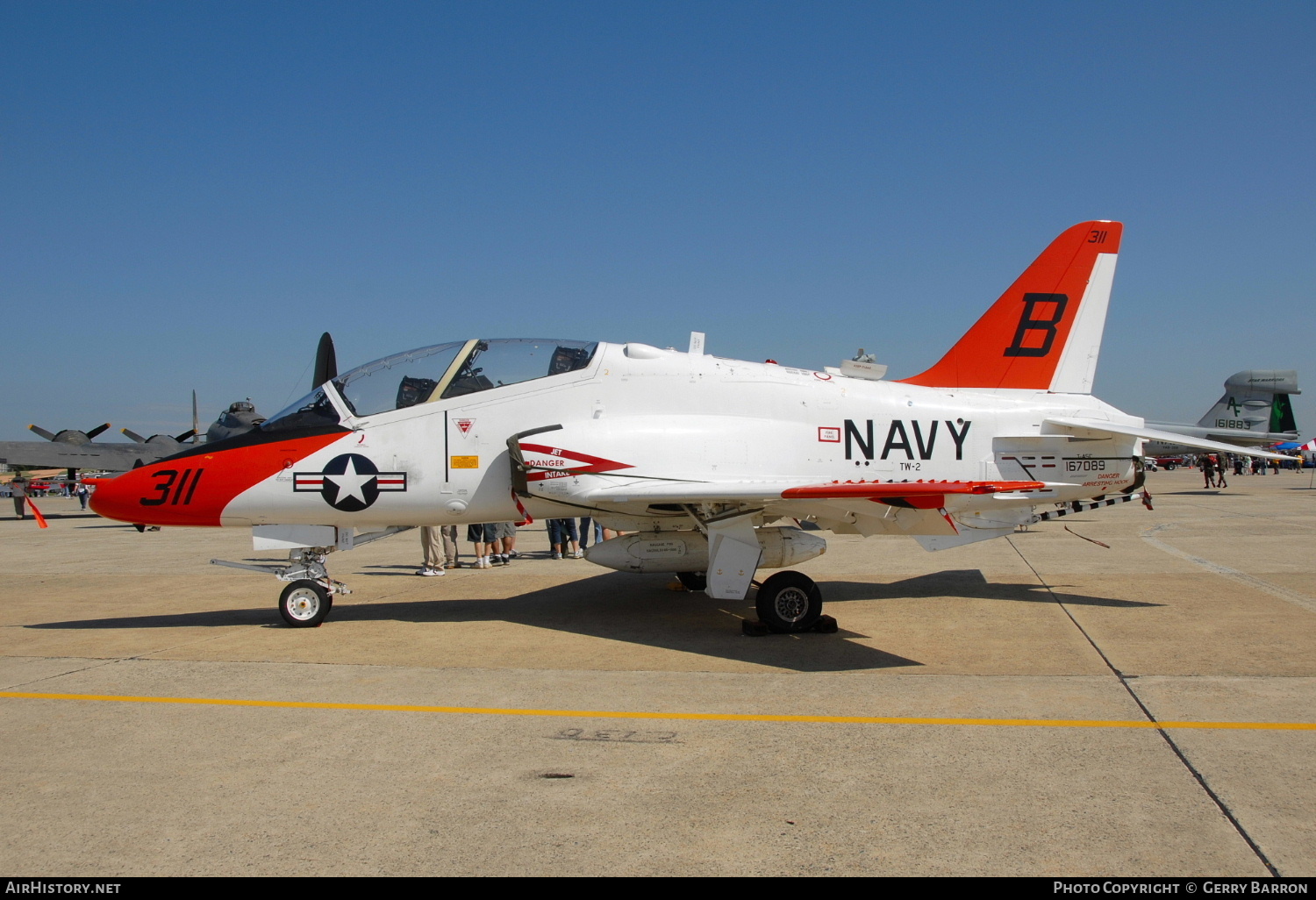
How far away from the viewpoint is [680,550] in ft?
28.6

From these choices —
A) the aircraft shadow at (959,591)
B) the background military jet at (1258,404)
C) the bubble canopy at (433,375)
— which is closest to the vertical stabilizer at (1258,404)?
the background military jet at (1258,404)

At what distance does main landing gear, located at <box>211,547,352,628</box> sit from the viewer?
8586mm

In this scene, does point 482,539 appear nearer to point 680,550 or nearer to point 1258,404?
point 680,550

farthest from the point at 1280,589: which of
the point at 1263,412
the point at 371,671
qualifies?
the point at 1263,412

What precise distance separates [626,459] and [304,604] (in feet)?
12.4

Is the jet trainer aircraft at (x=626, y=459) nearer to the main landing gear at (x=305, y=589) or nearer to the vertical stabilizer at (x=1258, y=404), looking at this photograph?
the main landing gear at (x=305, y=589)

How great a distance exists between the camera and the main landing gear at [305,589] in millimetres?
8586

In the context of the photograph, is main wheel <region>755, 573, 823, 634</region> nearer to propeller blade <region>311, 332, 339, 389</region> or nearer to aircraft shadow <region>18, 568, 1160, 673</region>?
aircraft shadow <region>18, 568, 1160, 673</region>

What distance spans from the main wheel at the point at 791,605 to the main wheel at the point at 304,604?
464 centimetres

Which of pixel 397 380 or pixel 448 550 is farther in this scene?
pixel 448 550

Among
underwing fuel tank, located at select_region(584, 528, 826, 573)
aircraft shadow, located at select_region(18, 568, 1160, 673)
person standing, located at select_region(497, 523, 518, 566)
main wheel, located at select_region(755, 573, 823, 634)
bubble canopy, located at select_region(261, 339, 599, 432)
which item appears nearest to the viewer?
aircraft shadow, located at select_region(18, 568, 1160, 673)

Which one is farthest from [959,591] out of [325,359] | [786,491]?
[325,359]

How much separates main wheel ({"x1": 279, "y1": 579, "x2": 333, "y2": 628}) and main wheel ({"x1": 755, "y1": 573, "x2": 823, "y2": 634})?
15.2 feet

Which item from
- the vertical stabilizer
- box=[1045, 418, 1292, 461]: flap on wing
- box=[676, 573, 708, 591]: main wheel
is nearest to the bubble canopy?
box=[676, 573, 708, 591]: main wheel
